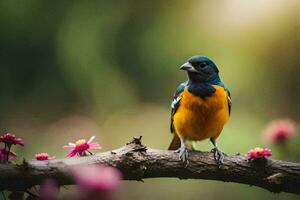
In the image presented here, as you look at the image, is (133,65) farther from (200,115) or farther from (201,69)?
(200,115)

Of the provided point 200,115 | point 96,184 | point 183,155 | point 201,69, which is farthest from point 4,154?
point 201,69

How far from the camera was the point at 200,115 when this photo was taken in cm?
270

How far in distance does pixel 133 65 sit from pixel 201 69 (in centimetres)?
285

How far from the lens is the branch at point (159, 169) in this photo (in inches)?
71.7

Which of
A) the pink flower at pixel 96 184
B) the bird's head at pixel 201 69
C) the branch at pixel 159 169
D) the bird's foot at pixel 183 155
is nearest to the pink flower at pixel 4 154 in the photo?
the branch at pixel 159 169

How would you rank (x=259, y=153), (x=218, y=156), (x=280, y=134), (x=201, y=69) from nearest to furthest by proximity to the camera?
(x=259, y=153)
(x=218, y=156)
(x=280, y=134)
(x=201, y=69)

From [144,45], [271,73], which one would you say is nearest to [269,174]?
[271,73]

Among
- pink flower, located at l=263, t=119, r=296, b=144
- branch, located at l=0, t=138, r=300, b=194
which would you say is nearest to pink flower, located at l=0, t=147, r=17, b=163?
branch, located at l=0, t=138, r=300, b=194

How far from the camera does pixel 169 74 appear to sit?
537 cm

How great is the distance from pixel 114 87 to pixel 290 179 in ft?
10.6

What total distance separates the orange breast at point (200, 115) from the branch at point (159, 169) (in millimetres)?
395

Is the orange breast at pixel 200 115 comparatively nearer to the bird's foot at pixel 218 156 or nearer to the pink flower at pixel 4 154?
the bird's foot at pixel 218 156

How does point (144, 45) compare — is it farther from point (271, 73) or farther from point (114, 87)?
point (271, 73)

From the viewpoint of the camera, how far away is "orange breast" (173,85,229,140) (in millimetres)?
2707
